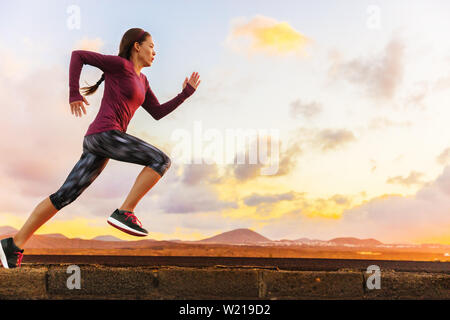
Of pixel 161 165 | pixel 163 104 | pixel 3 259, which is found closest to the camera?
pixel 161 165

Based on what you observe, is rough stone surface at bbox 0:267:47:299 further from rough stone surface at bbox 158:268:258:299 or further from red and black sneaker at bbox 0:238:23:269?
rough stone surface at bbox 158:268:258:299

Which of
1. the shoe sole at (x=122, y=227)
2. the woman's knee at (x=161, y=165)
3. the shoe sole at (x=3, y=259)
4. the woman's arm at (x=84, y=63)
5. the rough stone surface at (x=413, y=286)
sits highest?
the woman's arm at (x=84, y=63)

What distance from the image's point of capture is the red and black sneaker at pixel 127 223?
470cm

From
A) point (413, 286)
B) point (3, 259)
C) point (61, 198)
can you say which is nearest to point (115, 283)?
point (61, 198)

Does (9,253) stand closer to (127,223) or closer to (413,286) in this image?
(127,223)

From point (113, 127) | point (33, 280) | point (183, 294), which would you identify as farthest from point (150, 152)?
point (33, 280)

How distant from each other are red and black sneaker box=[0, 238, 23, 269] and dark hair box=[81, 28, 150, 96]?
6.15ft

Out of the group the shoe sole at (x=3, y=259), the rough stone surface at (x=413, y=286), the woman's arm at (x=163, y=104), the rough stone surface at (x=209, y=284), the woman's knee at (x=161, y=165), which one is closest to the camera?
the rough stone surface at (x=209, y=284)

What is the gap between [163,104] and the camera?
5.68 m

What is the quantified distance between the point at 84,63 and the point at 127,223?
1796 millimetres

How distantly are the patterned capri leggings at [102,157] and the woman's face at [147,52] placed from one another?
3.17 ft

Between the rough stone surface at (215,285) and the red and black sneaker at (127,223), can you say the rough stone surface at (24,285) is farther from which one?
the red and black sneaker at (127,223)

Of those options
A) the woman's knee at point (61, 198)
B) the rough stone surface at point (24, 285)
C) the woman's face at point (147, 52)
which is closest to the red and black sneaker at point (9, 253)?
the rough stone surface at point (24, 285)

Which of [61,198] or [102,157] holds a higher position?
[102,157]
